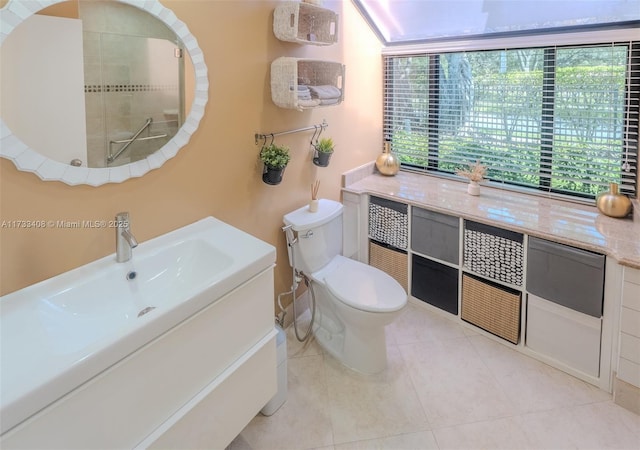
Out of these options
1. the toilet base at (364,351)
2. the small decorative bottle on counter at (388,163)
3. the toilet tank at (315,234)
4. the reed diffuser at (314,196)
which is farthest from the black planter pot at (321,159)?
the toilet base at (364,351)

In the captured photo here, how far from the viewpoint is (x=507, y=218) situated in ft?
7.49

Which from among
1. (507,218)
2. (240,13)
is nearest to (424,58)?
(507,218)

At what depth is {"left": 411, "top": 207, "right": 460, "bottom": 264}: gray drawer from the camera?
246cm

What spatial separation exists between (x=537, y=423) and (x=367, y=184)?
1706mm

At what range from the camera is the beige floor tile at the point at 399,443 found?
1767 millimetres

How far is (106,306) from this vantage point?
54.6 inches

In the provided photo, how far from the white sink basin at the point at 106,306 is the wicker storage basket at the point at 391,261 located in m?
1.33

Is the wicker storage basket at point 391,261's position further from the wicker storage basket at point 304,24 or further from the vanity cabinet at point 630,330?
the wicker storage basket at point 304,24

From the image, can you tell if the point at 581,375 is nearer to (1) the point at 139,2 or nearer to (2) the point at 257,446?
(2) the point at 257,446

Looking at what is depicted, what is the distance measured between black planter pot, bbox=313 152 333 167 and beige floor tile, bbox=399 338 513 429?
1158mm

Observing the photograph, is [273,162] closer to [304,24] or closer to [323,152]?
[323,152]

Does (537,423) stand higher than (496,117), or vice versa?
(496,117)

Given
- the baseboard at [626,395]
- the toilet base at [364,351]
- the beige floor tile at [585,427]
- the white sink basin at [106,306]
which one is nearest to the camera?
the white sink basin at [106,306]

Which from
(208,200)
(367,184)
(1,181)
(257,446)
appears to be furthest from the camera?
(367,184)
